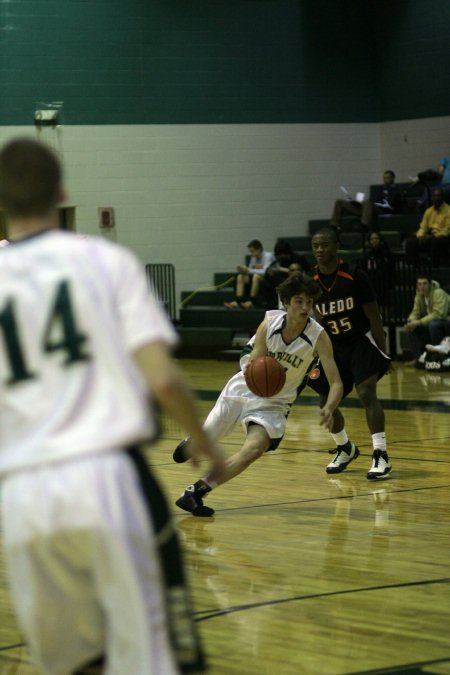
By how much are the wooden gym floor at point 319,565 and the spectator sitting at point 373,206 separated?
8586 mm

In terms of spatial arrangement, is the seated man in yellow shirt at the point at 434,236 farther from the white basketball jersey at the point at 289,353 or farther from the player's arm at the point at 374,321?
the white basketball jersey at the point at 289,353

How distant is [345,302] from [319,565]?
9.06 feet

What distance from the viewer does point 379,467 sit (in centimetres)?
771

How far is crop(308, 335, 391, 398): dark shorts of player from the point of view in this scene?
7.90 metres

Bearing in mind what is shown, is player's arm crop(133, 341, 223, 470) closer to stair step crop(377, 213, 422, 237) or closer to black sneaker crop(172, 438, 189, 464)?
black sneaker crop(172, 438, 189, 464)

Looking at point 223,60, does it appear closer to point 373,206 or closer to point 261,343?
point 373,206

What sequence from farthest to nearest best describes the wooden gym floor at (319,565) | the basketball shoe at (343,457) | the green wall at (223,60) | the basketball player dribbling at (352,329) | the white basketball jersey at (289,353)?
the green wall at (223,60) → the basketball shoe at (343,457) → the basketball player dribbling at (352,329) → the white basketball jersey at (289,353) → the wooden gym floor at (319,565)

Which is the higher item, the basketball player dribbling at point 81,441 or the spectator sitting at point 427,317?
the basketball player dribbling at point 81,441

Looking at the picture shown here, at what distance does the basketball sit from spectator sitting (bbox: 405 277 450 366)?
332 inches

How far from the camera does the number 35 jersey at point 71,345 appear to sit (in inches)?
95.1

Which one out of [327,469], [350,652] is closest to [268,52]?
[327,469]

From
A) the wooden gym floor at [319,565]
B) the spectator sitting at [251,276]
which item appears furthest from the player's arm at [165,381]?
the spectator sitting at [251,276]

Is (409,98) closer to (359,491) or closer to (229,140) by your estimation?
(229,140)

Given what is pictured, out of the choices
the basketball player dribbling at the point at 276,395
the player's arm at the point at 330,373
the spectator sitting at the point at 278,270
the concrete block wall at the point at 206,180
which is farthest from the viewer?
the concrete block wall at the point at 206,180
